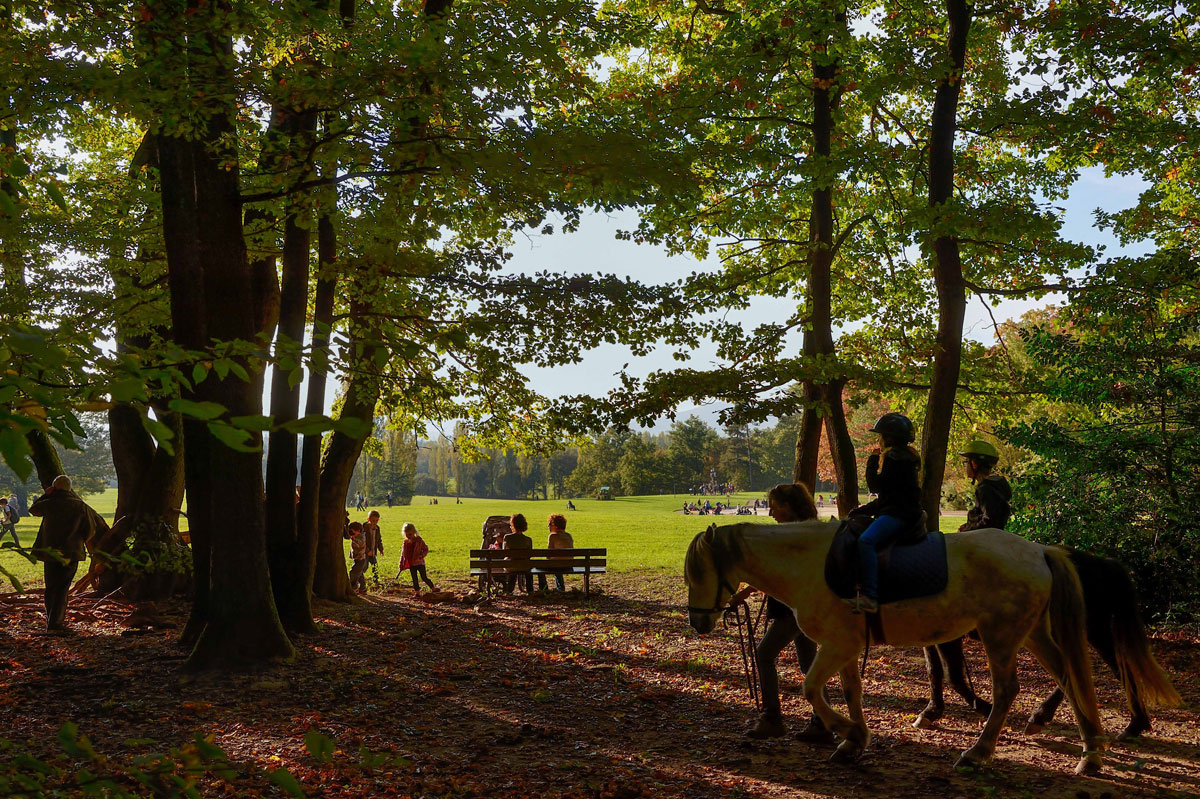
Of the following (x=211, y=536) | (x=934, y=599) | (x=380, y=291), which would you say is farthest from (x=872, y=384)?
(x=211, y=536)

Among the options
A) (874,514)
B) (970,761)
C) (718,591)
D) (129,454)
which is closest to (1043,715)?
(970,761)

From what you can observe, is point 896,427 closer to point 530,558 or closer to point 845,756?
point 845,756

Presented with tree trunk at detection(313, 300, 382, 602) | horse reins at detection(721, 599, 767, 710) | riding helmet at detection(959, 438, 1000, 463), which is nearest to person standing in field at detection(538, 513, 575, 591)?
tree trunk at detection(313, 300, 382, 602)

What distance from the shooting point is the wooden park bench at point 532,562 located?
51.7ft

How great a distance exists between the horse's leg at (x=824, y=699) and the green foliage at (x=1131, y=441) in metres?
5.60

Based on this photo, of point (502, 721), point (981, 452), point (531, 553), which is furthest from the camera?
point (531, 553)

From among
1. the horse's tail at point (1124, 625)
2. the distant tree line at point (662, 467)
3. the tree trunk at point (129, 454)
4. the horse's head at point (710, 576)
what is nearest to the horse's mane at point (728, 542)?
the horse's head at point (710, 576)

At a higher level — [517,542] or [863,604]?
[863,604]

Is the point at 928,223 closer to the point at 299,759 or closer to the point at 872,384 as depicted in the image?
the point at 872,384

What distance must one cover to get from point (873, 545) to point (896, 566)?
10.5 inches

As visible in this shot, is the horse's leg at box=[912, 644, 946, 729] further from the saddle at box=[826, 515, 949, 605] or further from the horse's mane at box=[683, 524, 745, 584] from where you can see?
the horse's mane at box=[683, 524, 745, 584]

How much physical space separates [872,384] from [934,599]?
258 inches

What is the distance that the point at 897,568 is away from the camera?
19.8ft

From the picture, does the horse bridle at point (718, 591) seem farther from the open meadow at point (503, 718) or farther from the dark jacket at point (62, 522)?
the dark jacket at point (62, 522)
